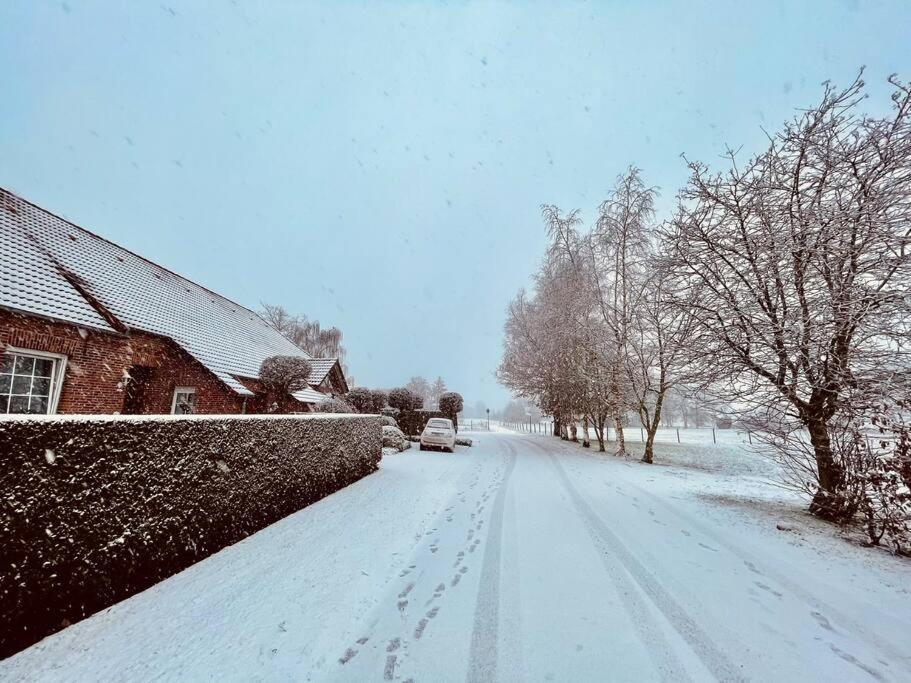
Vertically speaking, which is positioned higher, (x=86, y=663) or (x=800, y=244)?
(x=800, y=244)

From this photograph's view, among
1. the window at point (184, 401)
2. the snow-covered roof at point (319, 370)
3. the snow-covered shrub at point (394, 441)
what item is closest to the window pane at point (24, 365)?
the window at point (184, 401)

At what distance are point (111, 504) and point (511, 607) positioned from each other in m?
3.47

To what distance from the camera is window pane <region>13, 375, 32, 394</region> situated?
632cm

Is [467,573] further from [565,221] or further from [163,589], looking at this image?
[565,221]

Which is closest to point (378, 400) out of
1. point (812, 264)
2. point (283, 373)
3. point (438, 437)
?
point (438, 437)

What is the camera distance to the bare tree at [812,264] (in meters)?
4.76

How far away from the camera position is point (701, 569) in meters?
3.68

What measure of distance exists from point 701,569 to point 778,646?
126 centimetres

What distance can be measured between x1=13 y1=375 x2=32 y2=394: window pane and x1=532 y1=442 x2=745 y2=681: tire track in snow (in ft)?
33.8

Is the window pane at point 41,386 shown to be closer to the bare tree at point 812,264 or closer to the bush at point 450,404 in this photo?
the bare tree at point 812,264

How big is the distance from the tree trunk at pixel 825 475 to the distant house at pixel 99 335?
13.3 m

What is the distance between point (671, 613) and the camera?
2877 millimetres

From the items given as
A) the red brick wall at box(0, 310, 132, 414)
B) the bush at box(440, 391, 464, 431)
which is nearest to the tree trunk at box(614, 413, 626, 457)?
the bush at box(440, 391, 464, 431)

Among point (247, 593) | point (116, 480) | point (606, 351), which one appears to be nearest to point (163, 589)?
point (247, 593)
